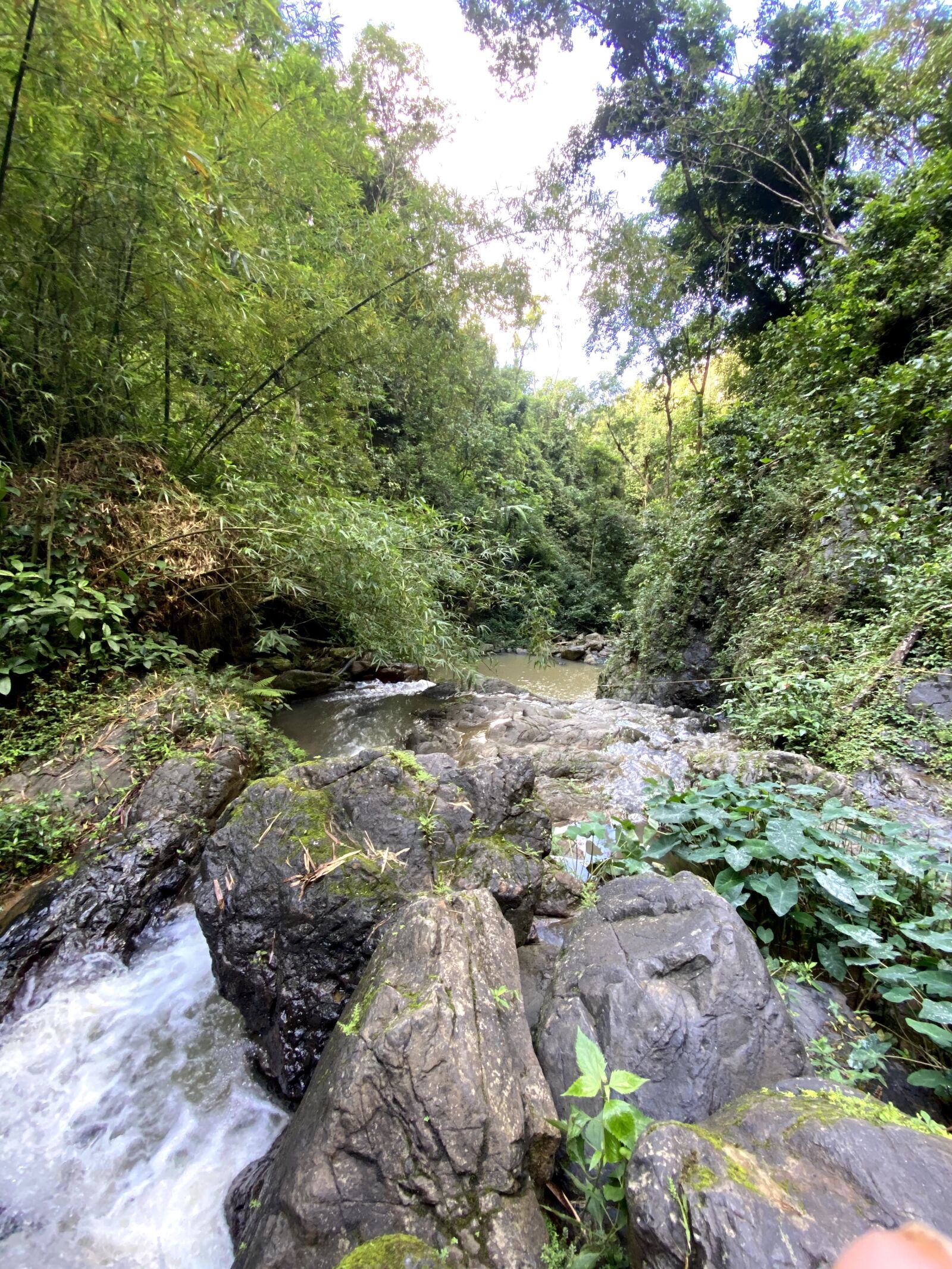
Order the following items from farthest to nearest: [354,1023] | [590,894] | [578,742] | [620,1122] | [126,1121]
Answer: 1. [578,742]
2. [590,894]
3. [126,1121]
4. [354,1023]
5. [620,1122]

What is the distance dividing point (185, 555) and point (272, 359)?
2.25 m

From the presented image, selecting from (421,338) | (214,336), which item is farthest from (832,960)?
(421,338)

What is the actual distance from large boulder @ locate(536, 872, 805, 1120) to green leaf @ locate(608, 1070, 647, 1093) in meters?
0.36

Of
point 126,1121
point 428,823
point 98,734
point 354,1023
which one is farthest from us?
point 98,734

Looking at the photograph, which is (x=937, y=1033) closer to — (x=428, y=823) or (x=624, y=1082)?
(x=624, y=1082)

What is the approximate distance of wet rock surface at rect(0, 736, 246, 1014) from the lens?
8.21ft

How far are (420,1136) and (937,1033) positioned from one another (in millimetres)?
1516

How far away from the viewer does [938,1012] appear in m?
1.45

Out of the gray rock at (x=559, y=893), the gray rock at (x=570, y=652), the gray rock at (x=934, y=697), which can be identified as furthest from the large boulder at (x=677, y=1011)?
the gray rock at (x=570, y=652)

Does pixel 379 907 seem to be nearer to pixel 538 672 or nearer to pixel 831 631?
pixel 831 631

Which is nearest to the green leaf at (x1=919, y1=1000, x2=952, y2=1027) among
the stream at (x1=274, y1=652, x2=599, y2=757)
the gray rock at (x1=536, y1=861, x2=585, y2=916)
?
the gray rock at (x1=536, y1=861, x2=585, y2=916)

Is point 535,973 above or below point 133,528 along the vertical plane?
below

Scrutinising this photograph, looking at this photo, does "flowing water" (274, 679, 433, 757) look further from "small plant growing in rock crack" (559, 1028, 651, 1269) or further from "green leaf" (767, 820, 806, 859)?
"small plant growing in rock crack" (559, 1028, 651, 1269)

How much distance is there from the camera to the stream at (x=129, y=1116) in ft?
5.66
